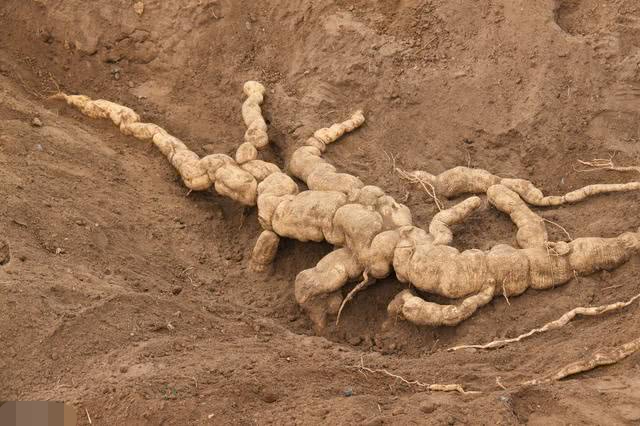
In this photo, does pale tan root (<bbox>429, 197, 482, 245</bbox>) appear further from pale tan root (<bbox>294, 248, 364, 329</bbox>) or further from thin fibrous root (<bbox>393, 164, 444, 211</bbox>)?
pale tan root (<bbox>294, 248, 364, 329</bbox>)

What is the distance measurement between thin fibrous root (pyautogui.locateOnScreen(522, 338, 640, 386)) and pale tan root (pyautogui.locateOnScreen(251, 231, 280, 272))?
211 cm

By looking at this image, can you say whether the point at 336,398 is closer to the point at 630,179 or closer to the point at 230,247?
the point at 230,247

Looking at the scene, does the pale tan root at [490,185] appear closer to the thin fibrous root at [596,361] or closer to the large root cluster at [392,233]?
the large root cluster at [392,233]

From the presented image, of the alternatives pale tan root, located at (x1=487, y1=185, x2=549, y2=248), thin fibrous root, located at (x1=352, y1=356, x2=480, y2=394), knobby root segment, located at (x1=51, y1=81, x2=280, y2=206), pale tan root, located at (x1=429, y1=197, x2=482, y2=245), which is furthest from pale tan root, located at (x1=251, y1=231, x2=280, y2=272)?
pale tan root, located at (x1=487, y1=185, x2=549, y2=248)

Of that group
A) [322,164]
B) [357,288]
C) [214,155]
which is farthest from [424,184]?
[214,155]

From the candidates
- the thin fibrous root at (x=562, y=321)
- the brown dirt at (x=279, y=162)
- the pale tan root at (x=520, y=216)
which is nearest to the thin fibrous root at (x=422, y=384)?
the brown dirt at (x=279, y=162)

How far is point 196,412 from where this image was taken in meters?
3.46

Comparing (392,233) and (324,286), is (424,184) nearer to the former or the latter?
(392,233)

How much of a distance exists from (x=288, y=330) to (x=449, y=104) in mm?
2406

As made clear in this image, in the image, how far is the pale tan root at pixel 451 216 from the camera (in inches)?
193

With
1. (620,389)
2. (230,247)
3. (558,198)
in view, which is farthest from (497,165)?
(620,389)

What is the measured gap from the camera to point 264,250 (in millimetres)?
5211

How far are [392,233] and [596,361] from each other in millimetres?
1521

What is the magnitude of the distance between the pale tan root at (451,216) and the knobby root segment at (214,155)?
1335mm
